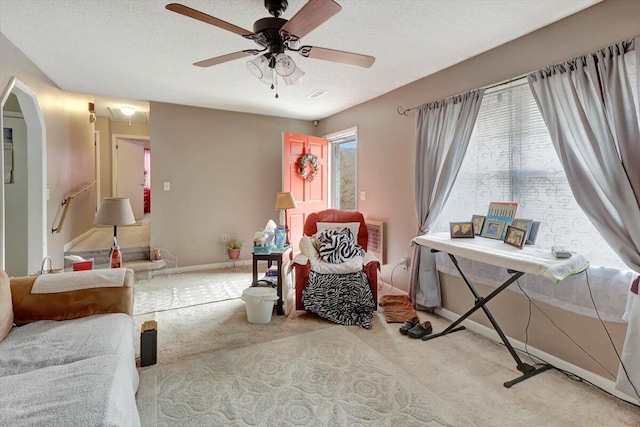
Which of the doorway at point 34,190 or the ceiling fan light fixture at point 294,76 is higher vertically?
the ceiling fan light fixture at point 294,76

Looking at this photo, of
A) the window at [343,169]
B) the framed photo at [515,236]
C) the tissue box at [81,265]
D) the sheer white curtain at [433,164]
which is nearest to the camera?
the framed photo at [515,236]

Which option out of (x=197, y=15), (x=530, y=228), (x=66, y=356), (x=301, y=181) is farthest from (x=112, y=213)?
(x=530, y=228)

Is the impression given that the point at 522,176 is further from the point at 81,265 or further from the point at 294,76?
the point at 81,265

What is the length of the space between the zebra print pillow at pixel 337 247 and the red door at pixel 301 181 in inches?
53.9

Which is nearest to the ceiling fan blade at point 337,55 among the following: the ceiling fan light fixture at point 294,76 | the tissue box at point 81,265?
the ceiling fan light fixture at point 294,76

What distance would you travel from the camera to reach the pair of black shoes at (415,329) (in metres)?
2.66

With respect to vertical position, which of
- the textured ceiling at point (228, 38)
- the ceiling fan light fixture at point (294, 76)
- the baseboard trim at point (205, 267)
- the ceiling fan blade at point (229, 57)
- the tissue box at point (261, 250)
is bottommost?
the baseboard trim at point (205, 267)

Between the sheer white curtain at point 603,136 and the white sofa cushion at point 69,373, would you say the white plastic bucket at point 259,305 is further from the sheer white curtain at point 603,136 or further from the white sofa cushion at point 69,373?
the sheer white curtain at point 603,136

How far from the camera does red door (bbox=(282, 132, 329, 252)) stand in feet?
15.2

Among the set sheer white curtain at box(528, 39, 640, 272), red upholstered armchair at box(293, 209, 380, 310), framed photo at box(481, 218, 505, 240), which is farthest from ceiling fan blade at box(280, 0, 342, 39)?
red upholstered armchair at box(293, 209, 380, 310)

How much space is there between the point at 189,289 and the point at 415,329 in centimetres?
272

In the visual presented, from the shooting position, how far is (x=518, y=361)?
217 centimetres

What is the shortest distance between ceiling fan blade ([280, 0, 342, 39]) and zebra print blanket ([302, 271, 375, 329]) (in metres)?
2.10

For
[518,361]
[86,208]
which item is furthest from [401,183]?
[86,208]
